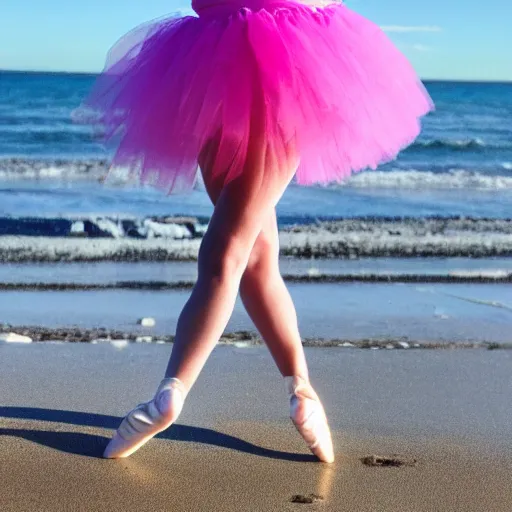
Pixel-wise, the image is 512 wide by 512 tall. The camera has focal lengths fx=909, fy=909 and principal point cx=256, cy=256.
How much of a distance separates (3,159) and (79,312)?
10184mm

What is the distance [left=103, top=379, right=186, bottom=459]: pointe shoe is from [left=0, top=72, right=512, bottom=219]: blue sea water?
0.83 metres

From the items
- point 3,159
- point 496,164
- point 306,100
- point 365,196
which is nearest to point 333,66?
point 306,100

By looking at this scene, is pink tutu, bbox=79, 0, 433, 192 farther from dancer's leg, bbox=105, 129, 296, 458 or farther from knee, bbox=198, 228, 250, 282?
knee, bbox=198, 228, 250, 282

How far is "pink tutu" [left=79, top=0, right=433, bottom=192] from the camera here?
2193mm

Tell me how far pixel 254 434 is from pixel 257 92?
958 millimetres

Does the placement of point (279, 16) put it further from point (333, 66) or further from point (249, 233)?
point (249, 233)

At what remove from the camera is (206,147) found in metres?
2.30

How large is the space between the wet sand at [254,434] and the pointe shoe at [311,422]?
0.05 m

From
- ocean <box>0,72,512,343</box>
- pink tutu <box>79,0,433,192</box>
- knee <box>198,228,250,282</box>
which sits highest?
pink tutu <box>79,0,433,192</box>

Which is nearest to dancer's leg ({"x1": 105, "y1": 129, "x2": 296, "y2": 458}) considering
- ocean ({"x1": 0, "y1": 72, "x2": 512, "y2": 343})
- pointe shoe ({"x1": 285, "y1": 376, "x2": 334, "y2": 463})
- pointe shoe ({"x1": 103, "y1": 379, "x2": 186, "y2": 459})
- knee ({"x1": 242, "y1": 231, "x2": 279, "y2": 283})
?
pointe shoe ({"x1": 103, "y1": 379, "x2": 186, "y2": 459})

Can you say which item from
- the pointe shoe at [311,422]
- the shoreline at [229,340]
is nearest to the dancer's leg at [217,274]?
the pointe shoe at [311,422]

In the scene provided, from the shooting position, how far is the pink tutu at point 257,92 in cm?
219

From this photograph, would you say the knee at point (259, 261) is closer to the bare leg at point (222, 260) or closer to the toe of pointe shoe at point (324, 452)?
the bare leg at point (222, 260)

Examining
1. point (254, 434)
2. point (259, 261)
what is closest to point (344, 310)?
point (254, 434)
